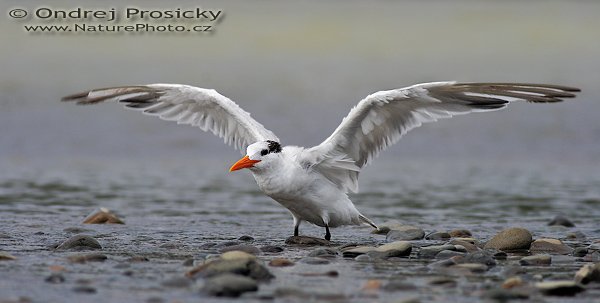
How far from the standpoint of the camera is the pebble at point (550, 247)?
9469 millimetres

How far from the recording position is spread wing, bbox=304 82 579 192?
959cm

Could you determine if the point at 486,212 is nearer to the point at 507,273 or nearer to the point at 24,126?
the point at 507,273

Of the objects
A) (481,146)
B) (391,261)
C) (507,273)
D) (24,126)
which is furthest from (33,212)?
(481,146)

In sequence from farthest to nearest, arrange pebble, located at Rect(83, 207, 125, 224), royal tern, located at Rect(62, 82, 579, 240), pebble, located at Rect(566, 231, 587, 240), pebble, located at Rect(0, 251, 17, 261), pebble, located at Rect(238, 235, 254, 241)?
pebble, located at Rect(83, 207, 125, 224) < pebble, located at Rect(566, 231, 587, 240) < pebble, located at Rect(238, 235, 254, 241) < royal tern, located at Rect(62, 82, 579, 240) < pebble, located at Rect(0, 251, 17, 261)

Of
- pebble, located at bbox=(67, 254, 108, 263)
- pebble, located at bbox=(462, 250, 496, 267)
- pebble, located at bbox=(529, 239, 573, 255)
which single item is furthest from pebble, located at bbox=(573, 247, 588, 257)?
pebble, located at bbox=(67, 254, 108, 263)

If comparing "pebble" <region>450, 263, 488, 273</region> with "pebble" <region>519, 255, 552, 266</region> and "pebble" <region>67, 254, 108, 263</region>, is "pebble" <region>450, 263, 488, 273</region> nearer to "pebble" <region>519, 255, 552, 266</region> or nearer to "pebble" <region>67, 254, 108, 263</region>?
"pebble" <region>519, 255, 552, 266</region>

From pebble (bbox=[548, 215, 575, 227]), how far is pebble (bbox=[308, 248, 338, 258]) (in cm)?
362

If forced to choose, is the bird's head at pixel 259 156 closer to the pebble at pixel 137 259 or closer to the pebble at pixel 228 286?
the pebble at pixel 137 259

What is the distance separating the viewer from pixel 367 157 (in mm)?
10586

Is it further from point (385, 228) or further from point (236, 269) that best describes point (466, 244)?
point (236, 269)

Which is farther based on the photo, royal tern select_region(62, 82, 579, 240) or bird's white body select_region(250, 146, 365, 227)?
bird's white body select_region(250, 146, 365, 227)

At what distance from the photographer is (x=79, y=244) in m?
9.08

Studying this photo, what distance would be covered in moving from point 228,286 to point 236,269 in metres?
0.62

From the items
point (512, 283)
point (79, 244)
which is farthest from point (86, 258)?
point (512, 283)
